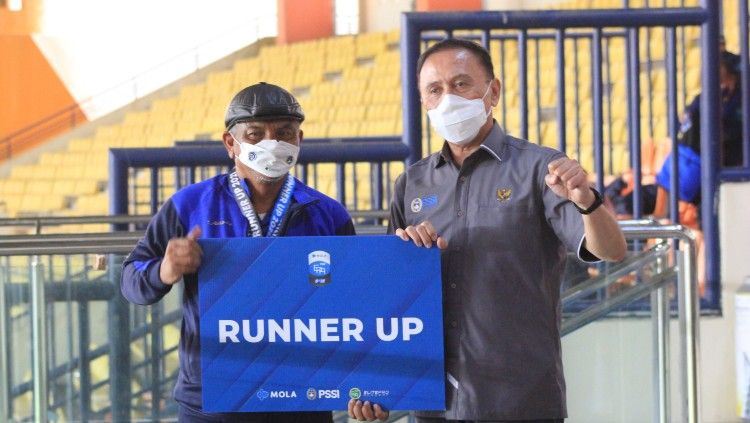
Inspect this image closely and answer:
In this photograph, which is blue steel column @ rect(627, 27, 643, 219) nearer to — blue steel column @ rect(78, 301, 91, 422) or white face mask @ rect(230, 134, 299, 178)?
blue steel column @ rect(78, 301, 91, 422)

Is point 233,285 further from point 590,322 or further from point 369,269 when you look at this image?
point 590,322

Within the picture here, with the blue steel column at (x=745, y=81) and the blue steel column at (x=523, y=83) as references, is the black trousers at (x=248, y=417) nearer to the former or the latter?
the blue steel column at (x=523, y=83)

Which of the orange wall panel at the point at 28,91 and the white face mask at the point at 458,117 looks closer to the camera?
the white face mask at the point at 458,117

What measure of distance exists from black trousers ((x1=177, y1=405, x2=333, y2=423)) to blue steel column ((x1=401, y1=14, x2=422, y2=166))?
205cm

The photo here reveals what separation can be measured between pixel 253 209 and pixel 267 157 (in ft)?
0.34

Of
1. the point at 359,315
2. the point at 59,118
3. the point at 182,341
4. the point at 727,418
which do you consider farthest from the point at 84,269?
the point at 59,118

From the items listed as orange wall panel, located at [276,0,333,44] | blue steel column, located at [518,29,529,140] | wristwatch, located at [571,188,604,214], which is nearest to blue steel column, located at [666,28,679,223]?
blue steel column, located at [518,29,529,140]

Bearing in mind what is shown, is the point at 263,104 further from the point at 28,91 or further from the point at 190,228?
the point at 28,91

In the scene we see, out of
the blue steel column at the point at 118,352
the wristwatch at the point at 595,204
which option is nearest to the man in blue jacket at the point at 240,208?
the wristwatch at the point at 595,204

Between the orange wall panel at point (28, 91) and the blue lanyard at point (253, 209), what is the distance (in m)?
16.2

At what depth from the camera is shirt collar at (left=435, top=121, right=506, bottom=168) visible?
2.22m

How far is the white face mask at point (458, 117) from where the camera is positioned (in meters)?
2.23

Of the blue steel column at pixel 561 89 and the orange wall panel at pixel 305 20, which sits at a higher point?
the orange wall panel at pixel 305 20

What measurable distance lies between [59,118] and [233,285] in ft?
54.7
